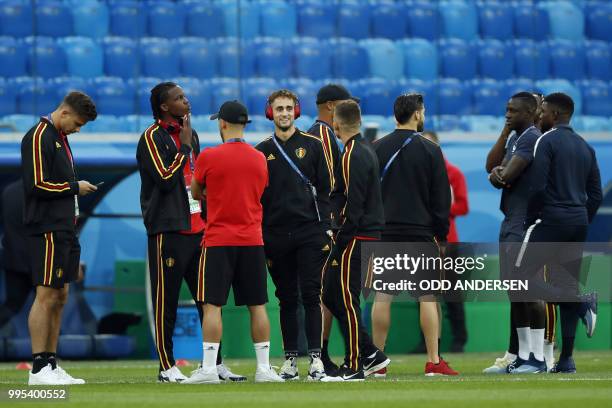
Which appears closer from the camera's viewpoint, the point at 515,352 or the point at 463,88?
the point at 515,352

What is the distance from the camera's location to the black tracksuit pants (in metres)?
8.34

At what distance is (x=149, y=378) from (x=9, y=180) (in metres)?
4.87

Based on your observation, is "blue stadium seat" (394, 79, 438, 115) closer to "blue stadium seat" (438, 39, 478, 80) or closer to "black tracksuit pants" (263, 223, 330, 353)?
"blue stadium seat" (438, 39, 478, 80)

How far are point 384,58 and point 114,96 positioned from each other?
153 inches

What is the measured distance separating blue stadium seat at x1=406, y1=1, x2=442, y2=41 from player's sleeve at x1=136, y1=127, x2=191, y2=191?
9176 millimetres

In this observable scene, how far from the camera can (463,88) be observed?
16734mm

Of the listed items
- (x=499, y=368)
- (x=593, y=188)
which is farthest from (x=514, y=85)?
(x=499, y=368)

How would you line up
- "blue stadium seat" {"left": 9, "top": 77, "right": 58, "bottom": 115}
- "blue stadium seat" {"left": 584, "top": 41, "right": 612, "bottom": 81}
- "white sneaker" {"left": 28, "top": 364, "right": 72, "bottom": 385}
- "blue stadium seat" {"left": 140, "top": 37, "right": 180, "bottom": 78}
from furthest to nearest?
"blue stadium seat" {"left": 584, "top": 41, "right": 612, "bottom": 81} < "blue stadium seat" {"left": 140, "top": 37, "right": 180, "bottom": 78} < "blue stadium seat" {"left": 9, "top": 77, "right": 58, "bottom": 115} < "white sneaker" {"left": 28, "top": 364, "right": 72, "bottom": 385}

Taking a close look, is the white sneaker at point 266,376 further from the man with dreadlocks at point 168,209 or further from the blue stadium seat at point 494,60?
the blue stadium seat at point 494,60

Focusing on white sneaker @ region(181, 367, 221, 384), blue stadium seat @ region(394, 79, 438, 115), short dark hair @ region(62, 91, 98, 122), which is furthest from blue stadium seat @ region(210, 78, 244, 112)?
white sneaker @ region(181, 367, 221, 384)

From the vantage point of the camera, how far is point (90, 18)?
1631 cm

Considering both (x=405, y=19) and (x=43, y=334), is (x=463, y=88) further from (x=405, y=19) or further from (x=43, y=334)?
(x=43, y=334)

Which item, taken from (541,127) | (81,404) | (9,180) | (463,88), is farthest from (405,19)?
(81,404)

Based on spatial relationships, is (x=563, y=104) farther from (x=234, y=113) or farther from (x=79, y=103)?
(x=79, y=103)
